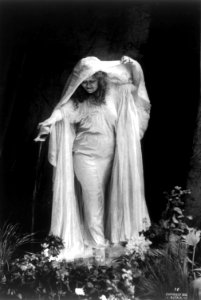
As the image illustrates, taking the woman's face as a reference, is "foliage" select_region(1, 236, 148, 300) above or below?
below

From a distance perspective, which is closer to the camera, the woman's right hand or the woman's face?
the woman's right hand

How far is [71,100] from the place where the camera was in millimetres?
6207

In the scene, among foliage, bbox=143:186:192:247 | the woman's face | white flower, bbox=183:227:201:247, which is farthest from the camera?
the woman's face

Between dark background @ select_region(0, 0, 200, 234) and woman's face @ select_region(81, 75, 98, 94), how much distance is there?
8.2 inches

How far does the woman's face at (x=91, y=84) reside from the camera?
6.12 meters

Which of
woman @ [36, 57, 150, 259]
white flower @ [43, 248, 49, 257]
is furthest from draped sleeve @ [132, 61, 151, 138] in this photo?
white flower @ [43, 248, 49, 257]

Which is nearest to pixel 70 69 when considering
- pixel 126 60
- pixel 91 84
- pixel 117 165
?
pixel 91 84

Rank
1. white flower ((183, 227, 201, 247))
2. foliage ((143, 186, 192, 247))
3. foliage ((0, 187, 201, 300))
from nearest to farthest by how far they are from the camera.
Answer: foliage ((0, 187, 201, 300))
white flower ((183, 227, 201, 247))
foliage ((143, 186, 192, 247))

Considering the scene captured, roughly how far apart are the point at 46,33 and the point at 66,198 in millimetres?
1522

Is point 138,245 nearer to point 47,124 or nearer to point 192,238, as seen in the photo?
point 192,238

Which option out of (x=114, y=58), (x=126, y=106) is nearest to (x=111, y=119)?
(x=126, y=106)

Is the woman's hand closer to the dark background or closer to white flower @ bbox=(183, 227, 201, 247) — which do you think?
the dark background

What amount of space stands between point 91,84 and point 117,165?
0.77 m

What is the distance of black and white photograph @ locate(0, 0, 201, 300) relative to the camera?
6035 mm
